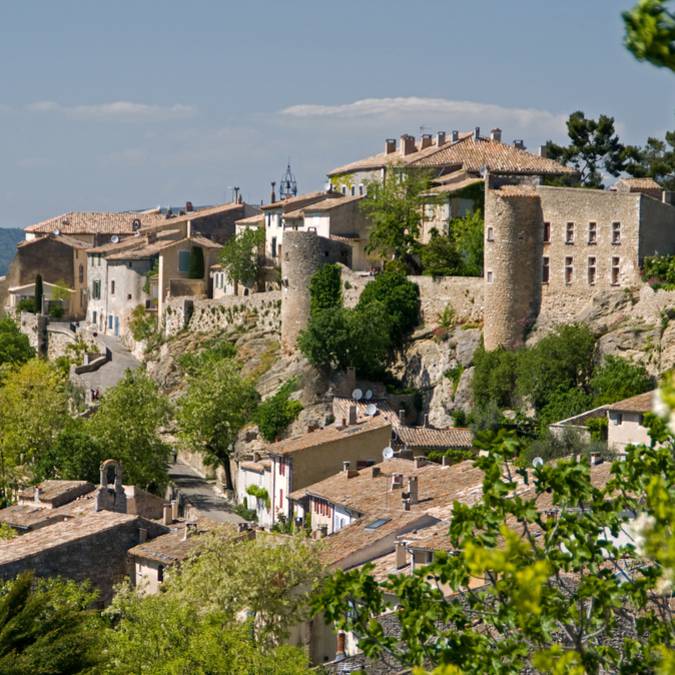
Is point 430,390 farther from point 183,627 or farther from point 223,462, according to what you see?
point 183,627

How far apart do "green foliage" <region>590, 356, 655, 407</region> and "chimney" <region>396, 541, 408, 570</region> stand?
57.2 feet

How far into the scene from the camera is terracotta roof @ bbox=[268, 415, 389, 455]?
5819 cm

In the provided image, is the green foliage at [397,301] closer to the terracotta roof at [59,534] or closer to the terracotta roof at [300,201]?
the terracotta roof at [300,201]

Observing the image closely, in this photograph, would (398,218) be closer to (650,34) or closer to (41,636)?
(41,636)

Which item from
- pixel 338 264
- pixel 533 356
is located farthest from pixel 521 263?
pixel 338 264

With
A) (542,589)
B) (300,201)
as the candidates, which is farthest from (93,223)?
(542,589)

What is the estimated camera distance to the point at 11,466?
6831 cm

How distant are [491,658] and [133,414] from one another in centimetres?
5347

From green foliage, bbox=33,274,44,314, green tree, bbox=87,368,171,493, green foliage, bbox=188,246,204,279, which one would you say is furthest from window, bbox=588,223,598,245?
green foliage, bbox=33,274,44,314

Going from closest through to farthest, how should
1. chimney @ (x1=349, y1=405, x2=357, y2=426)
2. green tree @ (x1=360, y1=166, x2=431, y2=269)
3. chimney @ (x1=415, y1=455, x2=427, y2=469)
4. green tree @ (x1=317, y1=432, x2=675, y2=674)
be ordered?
green tree @ (x1=317, y1=432, x2=675, y2=674) < chimney @ (x1=415, y1=455, x2=427, y2=469) < chimney @ (x1=349, y1=405, x2=357, y2=426) < green tree @ (x1=360, y1=166, x2=431, y2=269)

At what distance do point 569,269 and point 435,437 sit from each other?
7548 mm

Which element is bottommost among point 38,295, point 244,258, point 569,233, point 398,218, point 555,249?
point 38,295

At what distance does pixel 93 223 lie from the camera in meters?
111

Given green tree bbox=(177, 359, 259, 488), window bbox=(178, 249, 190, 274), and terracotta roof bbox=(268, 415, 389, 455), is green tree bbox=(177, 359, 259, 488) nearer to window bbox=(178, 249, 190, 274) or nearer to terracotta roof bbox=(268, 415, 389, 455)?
terracotta roof bbox=(268, 415, 389, 455)
